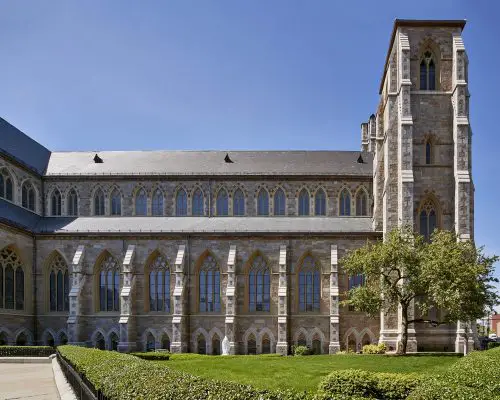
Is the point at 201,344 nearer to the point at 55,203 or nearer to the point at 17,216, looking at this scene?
the point at 17,216

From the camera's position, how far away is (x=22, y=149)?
51.1m

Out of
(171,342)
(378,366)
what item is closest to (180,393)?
(378,366)

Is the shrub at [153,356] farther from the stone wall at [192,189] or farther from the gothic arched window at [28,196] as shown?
the gothic arched window at [28,196]

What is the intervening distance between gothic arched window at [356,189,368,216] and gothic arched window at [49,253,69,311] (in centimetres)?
2650

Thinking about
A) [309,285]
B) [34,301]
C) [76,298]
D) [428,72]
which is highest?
[428,72]

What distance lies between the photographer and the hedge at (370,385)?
19500mm

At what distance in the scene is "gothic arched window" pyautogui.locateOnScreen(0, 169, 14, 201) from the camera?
4647 centimetres

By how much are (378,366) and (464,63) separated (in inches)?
1006

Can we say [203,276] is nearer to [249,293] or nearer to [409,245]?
[249,293]

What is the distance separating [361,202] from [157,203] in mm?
18793

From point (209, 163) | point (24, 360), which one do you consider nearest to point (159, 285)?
point (209, 163)

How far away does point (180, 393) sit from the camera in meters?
10.6

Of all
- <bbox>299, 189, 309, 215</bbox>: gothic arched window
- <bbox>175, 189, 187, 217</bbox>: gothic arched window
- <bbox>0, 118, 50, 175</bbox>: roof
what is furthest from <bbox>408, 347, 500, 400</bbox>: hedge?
<bbox>0, 118, 50, 175</bbox>: roof

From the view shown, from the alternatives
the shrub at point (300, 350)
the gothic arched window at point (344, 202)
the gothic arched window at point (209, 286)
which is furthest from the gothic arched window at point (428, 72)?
the gothic arched window at point (209, 286)
